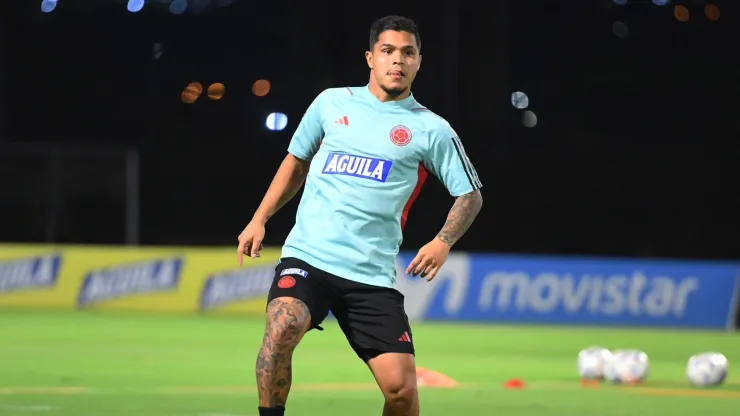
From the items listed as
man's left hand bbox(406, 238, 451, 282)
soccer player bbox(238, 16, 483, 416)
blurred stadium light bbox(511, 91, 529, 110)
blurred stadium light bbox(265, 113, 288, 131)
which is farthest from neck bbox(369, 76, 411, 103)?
blurred stadium light bbox(265, 113, 288, 131)

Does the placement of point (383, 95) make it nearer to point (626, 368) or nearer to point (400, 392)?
point (400, 392)

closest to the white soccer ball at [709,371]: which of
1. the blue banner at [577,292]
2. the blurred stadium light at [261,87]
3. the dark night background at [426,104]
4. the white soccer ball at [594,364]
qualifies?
the white soccer ball at [594,364]

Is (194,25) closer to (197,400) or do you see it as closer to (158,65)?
(158,65)

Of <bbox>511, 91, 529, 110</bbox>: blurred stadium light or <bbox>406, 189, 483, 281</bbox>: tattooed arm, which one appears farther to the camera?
<bbox>511, 91, 529, 110</bbox>: blurred stadium light

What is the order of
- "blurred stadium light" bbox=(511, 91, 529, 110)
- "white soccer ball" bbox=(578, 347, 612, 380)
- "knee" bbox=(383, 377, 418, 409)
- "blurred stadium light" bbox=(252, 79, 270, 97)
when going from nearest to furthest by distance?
"knee" bbox=(383, 377, 418, 409)
"white soccer ball" bbox=(578, 347, 612, 380)
"blurred stadium light" bbox=(511, 91, 529, 110)
"blurred stadium light" bbox=(252, 79, 270, 97)

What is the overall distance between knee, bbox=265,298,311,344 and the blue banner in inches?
584

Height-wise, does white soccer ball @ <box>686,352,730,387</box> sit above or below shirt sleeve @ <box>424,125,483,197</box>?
below

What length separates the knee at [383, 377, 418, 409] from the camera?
728cm

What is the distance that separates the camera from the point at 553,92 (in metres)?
31.5

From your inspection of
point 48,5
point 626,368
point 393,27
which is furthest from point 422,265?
point 48,5

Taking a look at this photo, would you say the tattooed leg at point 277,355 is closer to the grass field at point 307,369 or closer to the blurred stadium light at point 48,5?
the grass field at point 307,369

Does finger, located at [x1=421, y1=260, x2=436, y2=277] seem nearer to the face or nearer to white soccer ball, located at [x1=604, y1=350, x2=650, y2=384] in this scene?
the face

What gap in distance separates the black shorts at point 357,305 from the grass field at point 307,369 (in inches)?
141

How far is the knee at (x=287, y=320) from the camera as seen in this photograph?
7.20 metres
